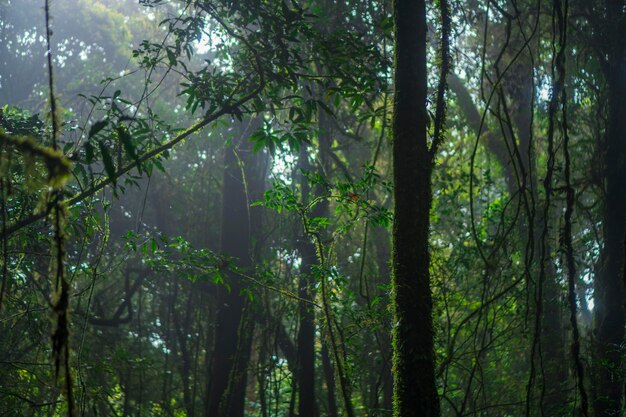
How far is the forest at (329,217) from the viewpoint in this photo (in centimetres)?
263

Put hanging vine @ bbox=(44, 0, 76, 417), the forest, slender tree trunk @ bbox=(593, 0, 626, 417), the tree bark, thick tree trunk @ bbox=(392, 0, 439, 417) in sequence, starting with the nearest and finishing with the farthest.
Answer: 1. hanging vine @ bbox=(44, 0, 76, 417)
2. thick tree trunk @ bbox=(392, 0, 439, 417)
3. the forest
4. slender tree trunk @ bbox=(593, 0, 626, 417)
5. the tree bark

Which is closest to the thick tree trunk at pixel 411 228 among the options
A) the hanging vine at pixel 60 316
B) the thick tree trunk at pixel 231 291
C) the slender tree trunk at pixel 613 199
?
the hanging vine at pixel 60 316

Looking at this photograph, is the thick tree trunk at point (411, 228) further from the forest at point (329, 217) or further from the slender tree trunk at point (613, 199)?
the slender tree trunk at point (613, 199)

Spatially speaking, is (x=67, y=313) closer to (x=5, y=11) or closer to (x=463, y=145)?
(x=463, y=145)

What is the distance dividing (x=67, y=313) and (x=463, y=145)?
34.7ft

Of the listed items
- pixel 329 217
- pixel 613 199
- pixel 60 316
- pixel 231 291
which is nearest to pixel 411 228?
pixel 60 316

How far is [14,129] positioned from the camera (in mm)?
4520

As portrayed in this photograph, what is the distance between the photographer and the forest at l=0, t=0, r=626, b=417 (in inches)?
104

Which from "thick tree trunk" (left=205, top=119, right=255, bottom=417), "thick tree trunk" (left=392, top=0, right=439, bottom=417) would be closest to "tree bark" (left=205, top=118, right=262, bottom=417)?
"thick tree trunk" (left=205, top=119, right=255, bottom=417)

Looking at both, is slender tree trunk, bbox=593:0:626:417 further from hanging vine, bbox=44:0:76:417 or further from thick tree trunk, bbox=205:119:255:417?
hanging vine, bbox=44:0:76:417

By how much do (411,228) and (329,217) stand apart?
590cm

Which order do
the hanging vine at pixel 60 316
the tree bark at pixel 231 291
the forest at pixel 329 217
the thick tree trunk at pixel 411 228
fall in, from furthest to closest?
the tree bark at pixel 231 291, the forest at pixel 329 217, the thick tree trunk at pixel 411 228, the hanging vine at pixel 60 316

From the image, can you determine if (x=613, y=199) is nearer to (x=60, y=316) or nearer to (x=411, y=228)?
(x=411, y=228)

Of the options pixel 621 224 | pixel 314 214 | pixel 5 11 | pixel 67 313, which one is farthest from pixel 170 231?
pixel 67 313
